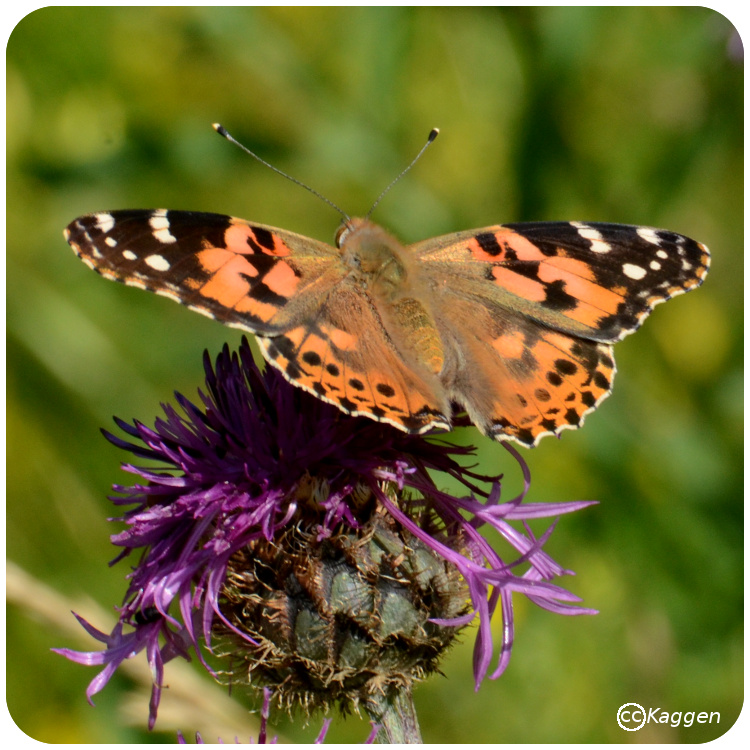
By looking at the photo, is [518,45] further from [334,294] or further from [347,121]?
[334,294]

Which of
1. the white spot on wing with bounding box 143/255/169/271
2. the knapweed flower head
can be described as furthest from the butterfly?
the knapweed flower head

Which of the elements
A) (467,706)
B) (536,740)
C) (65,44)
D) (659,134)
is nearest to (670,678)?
(536,740)

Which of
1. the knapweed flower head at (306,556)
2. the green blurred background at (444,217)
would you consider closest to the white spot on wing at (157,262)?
the knapweed flower head at (306,556)

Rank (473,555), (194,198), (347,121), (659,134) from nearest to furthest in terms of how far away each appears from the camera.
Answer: (473,555) → (347,121) → (659,134) → (194,198)

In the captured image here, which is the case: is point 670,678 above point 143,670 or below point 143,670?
below

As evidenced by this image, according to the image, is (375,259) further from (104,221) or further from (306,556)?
(306,556)

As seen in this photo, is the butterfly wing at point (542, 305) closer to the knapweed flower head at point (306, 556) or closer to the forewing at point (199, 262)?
the knapweed flower head at point (306, 556)
